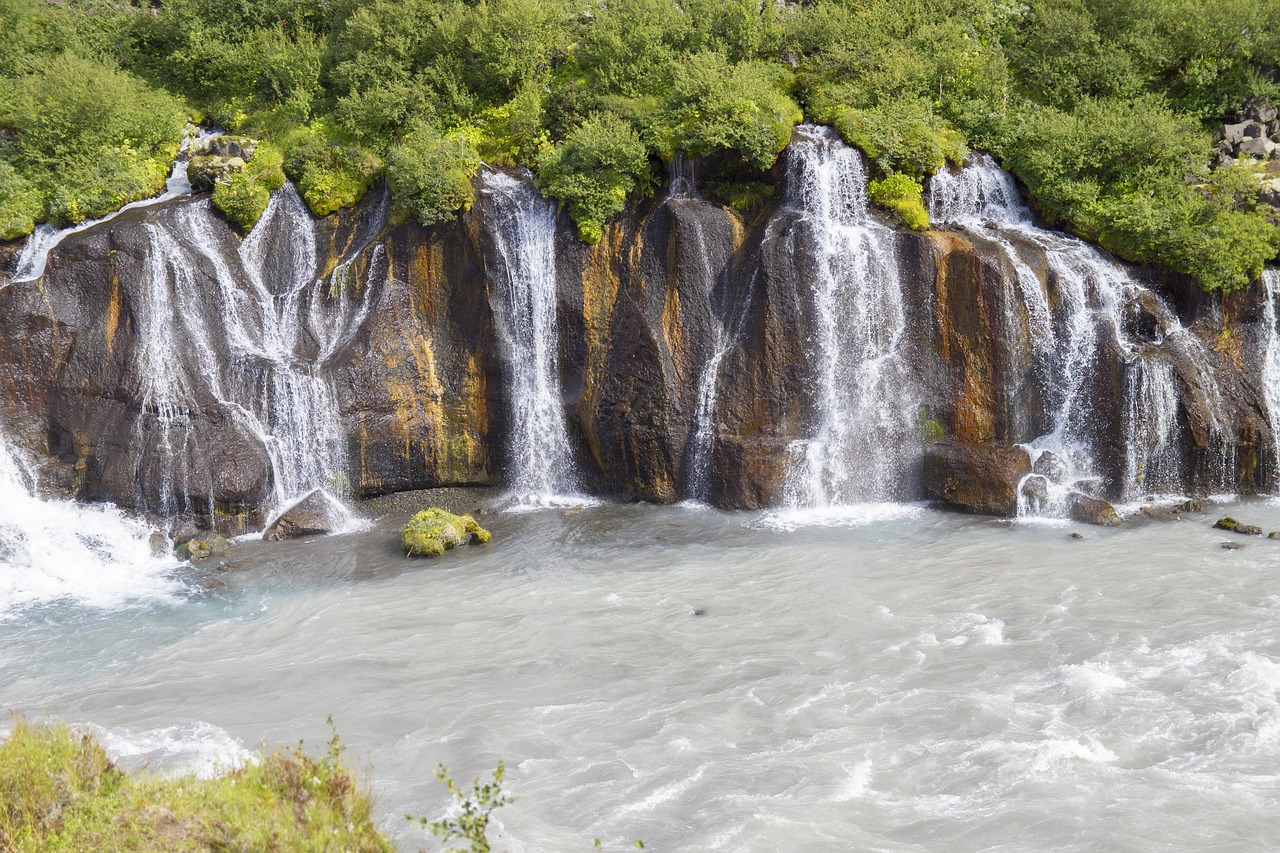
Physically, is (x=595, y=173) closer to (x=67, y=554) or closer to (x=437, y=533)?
(x=437, y=533)

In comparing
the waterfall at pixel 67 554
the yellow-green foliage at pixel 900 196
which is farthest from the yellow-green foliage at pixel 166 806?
the yellow-green foliage at pixel 900 196

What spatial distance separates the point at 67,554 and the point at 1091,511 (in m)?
19.8

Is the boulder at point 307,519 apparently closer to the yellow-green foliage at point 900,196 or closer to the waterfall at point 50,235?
the waterfall at point 50,235

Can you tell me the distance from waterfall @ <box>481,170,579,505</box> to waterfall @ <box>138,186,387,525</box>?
311cm

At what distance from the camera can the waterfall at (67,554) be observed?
1741cm

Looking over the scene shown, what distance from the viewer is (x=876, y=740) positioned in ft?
37.4

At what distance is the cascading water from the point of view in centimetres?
1895

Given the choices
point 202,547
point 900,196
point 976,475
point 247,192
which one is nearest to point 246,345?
point 247,192

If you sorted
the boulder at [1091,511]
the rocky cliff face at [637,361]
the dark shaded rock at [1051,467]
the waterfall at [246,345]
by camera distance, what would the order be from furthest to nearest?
the waterfall at [246,345] → the rocky cliff face at [637,361] → the dark shaded rock at [1051,467] → the boulder at [1091,511]

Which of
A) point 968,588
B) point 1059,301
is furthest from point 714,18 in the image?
point 968,588

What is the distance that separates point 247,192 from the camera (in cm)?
2228

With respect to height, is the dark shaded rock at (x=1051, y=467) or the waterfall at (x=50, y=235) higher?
the waterfall at (x=50, y=235)

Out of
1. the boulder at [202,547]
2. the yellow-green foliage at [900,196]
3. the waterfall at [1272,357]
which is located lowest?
the boulder at [202,547]

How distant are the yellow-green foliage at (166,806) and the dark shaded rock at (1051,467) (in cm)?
1510
